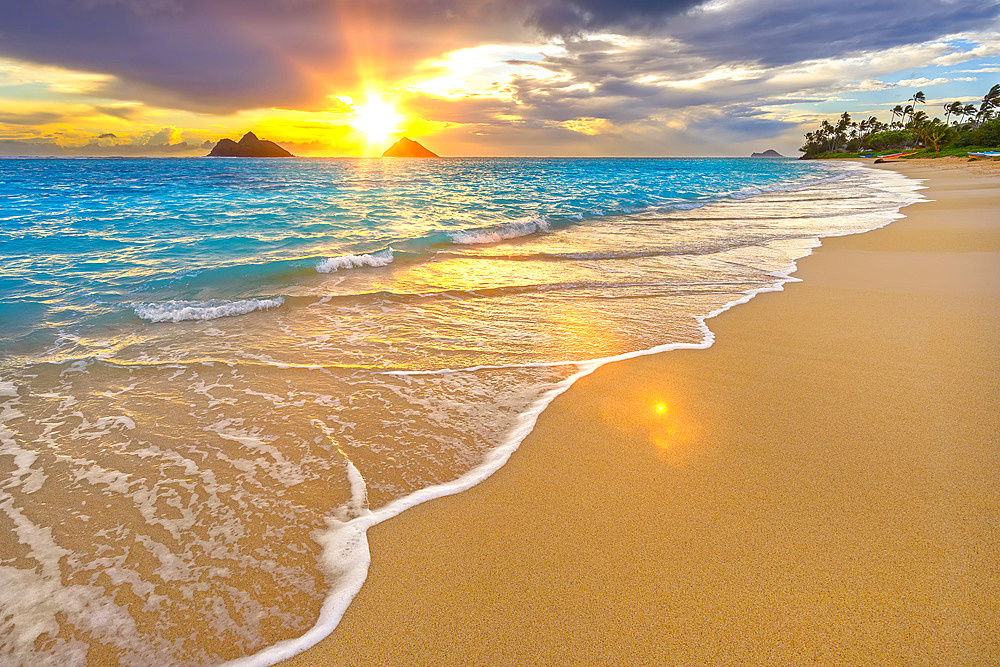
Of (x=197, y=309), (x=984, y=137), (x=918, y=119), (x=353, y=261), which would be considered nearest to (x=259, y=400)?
(x=197, y=309)

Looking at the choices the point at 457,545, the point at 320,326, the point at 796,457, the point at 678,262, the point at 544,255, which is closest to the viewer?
the point at 457,545

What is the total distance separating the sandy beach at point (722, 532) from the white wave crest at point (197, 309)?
576cm

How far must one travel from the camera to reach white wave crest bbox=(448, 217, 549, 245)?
592 inches

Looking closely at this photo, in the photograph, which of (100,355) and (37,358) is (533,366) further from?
(37,358)

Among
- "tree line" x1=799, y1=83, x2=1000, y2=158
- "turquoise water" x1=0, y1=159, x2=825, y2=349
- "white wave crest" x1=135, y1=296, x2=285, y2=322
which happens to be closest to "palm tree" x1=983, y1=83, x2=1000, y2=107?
"tree line" x1=799, y1=83, x2=1000, y2=158

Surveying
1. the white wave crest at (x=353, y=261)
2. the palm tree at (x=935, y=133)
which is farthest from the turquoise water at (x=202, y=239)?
the palm tree at (x=935, y=133)

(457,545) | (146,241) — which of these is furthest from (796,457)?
(146,241)

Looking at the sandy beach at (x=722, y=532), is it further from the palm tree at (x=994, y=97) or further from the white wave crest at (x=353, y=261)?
the palm tree at (x=994, y=97)

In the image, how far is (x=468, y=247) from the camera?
1416 cm

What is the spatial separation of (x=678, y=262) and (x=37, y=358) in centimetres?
1096

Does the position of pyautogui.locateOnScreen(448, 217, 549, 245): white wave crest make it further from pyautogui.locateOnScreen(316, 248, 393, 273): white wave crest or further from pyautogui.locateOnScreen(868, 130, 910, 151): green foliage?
pyautogui.locateOnScreen(868, 130, 910, 151): green foliage

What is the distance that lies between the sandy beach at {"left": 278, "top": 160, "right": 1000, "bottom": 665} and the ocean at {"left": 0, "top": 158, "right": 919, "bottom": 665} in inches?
16.2

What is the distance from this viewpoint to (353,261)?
11570mm

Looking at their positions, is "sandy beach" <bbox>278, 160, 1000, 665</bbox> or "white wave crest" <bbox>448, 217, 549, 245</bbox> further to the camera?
"white wave crest" <bbox>448, 217, 549, 245</bbox>
